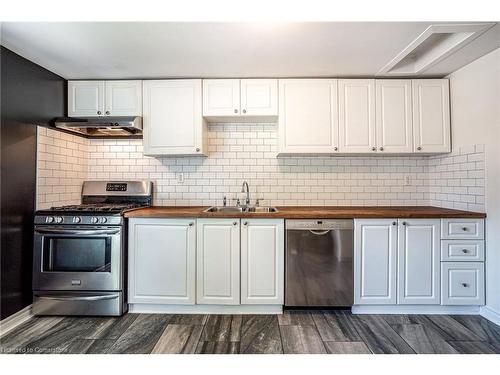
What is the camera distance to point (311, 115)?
8.47 ft

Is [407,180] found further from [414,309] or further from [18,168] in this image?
[18,168]

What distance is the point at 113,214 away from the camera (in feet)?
7.48

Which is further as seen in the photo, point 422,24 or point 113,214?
point 113,214

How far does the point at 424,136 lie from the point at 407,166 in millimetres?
413

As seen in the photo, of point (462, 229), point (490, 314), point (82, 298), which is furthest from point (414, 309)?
point (82, 298)

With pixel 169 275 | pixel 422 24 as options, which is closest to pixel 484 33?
pixel 422 24

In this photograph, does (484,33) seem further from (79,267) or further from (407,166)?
(79,267)

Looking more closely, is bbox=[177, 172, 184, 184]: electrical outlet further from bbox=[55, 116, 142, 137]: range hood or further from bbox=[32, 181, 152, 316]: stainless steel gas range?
bbox=[32, 181, 152, 316]: stainless steel gas range

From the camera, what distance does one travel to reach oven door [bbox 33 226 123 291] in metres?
2.27

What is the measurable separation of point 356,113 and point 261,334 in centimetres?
213

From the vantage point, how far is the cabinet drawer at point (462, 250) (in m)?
2.28

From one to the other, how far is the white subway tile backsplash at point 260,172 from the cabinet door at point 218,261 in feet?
2.13

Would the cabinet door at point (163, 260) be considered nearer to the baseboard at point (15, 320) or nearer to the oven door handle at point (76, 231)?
the oven door handle at point (76, 231)

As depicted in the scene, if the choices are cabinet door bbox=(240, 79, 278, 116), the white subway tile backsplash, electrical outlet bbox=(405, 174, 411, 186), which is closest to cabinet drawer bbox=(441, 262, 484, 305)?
the white subway tile backsplash
